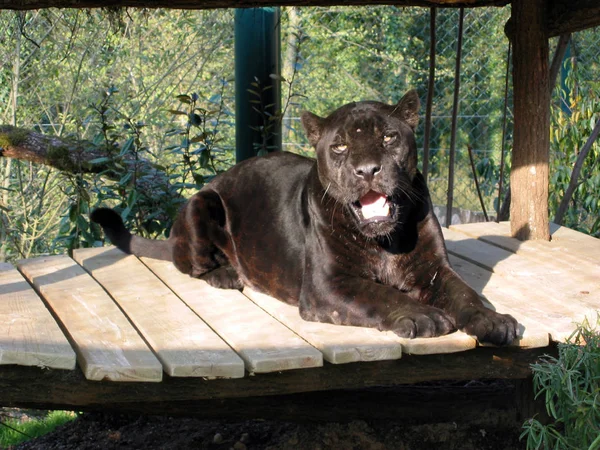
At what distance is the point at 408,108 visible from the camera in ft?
11.1

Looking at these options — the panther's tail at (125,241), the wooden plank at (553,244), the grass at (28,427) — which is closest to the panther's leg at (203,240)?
the panther's tail at (125,241)

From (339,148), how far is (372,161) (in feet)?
0.72

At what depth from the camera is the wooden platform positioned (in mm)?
2832

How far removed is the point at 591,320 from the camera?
3314mm

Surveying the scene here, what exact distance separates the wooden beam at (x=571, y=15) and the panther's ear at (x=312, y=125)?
63.3 inches

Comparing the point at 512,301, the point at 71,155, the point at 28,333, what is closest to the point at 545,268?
the point at 512,301

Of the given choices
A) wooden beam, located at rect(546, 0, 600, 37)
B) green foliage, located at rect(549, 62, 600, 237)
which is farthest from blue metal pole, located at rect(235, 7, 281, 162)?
green foliage, located at rect(549, 62, 600, 237)

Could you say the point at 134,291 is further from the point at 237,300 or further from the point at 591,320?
the point at 591,320

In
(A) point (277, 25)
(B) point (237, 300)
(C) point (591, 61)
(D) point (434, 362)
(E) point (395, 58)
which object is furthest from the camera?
(E) point (395, 58)

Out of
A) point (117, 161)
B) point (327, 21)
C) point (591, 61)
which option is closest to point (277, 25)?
point (117, 161)

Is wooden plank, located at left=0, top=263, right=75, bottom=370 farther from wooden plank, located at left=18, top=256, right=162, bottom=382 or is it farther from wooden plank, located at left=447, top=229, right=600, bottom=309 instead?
wooden plank, located at left=447, top=229, right=600, bottom=309

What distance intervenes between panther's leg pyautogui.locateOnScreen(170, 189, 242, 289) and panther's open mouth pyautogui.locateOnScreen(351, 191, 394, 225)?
939mm

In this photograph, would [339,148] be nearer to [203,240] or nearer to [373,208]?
[373,208]

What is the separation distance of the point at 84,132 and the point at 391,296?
4.54 m
